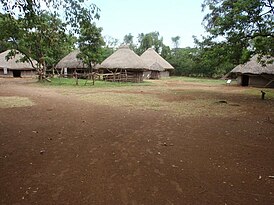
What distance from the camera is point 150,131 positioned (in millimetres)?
7422

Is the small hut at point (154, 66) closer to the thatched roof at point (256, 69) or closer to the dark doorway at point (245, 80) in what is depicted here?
the dark doorway at point (245, 80)

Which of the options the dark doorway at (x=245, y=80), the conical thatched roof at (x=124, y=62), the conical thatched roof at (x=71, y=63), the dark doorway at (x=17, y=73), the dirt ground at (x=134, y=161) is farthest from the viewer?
the dark doorway at (x=17, y=73)

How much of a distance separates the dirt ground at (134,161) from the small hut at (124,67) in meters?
22.0

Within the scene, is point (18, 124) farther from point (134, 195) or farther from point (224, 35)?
point (224, 35)

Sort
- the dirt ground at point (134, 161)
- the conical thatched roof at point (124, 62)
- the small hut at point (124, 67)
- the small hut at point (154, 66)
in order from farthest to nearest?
the small hut at point (154, 66) < the conical thatched roof at point (124, 62) < the small hut at point (124, 67) < the dirt ground at point (134, 161)

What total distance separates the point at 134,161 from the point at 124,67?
27.0 m

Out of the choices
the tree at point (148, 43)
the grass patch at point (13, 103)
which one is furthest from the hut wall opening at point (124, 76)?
the tree at point (148, 43)

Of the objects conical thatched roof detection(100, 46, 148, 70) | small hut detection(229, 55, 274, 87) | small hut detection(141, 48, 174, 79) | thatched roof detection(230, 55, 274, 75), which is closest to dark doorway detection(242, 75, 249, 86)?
small hut detection(229, 55, 274, 87)

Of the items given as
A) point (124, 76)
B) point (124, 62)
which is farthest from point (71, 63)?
point (124, 76)

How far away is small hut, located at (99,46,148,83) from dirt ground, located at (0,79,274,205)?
2198cm

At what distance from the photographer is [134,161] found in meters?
5.04

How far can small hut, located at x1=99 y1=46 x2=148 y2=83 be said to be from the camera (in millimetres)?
30688

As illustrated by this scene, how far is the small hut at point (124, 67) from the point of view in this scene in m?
30.7

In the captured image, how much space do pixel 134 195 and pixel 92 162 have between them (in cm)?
156
